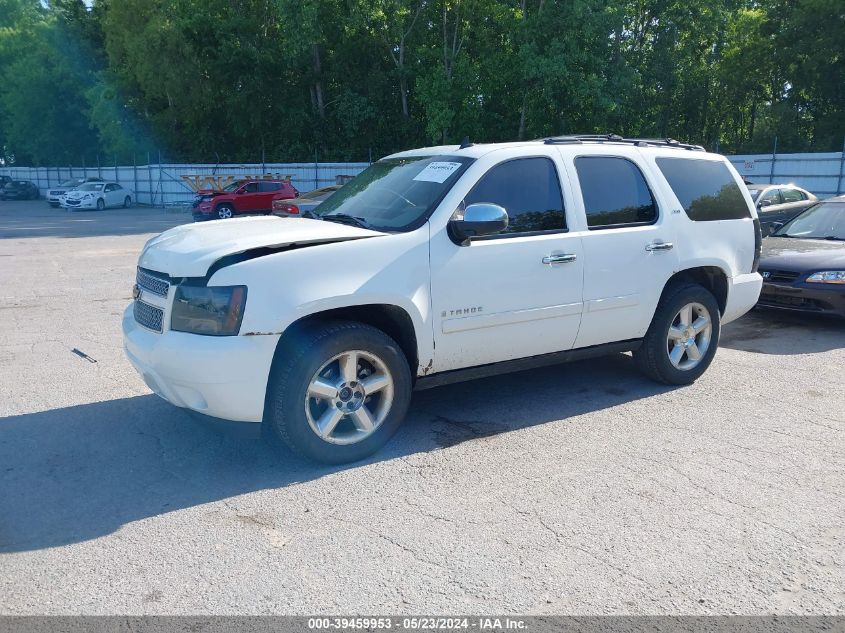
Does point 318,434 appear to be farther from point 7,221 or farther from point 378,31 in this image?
point 378,31

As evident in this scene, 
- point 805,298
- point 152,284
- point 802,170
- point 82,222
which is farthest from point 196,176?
point 152,284

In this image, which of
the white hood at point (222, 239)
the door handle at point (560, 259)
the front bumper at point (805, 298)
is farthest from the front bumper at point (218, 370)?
the front bumper at point (805, 298)

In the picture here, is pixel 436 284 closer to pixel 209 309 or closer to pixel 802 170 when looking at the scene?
pixel 209 309

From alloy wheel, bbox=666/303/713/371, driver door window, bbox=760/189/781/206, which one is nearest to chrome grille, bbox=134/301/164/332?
alloy wheel, bbox=666/303/713/371

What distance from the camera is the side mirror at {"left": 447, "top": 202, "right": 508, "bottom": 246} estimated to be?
4.70m

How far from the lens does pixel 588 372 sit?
21.8 ft

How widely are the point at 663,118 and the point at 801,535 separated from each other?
36.1 metres

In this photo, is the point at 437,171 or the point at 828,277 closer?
the point at 437,171

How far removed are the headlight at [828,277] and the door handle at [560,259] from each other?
4.57m

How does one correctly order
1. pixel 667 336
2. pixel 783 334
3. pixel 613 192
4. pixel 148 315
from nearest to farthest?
pixel 148 315 < pixel 613 192 < pixel 667 336 < pixel 783 334

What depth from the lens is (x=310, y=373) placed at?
433 centimetres

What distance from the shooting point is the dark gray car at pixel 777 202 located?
15.2 m

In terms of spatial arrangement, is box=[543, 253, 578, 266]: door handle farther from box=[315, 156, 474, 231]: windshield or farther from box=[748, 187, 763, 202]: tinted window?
box=[748, 187, 763, 202]: tinted window

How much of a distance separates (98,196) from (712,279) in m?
35.9
